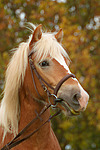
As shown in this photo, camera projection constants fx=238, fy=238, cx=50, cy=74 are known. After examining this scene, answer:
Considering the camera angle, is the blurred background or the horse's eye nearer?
the horse's eye

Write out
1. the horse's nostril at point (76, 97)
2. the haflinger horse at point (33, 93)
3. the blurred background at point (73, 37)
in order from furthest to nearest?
1. the blurred background at point (73, 37)
2. the haflinger horse at point (33, 93)
3. the horse's nostril at point (76, 97)

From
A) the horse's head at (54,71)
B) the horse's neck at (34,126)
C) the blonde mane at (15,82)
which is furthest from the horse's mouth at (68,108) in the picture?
the blonde mane at (15,82)

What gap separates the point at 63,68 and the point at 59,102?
15.9 inches

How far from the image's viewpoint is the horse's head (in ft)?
8.56

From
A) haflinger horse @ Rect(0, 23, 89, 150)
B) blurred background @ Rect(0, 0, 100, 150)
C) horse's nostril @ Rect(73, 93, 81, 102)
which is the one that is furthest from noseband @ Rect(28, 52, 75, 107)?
blurred background @ Rect(0, 0, 100, 150)

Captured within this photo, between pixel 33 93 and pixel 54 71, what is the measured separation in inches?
17.1

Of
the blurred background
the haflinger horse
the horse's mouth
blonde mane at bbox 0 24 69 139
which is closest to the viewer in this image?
the horse's mouth

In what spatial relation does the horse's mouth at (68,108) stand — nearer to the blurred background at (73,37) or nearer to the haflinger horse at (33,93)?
the haflinger horse at (33,93)

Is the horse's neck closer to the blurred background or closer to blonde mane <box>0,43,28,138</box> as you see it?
blonde mane <box>0,43,28,138</box>

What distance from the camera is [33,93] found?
3.03 m

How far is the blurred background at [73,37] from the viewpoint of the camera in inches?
344

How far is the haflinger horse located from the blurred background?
4734 mm

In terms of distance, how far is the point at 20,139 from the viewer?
9.98ft

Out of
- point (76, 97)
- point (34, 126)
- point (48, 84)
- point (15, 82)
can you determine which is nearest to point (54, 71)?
point (48, 84)
